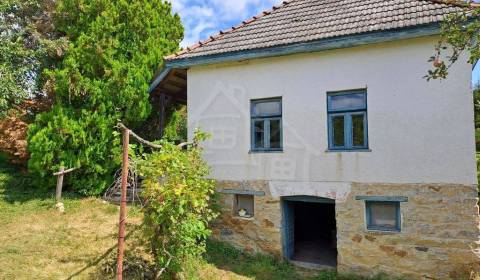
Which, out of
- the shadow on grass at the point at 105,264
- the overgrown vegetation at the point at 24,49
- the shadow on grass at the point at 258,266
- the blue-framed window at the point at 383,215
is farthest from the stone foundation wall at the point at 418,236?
the overgrown vegetation at the point at 24,49

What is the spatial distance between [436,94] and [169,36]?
9.48 metres

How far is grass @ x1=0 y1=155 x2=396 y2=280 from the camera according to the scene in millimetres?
6594

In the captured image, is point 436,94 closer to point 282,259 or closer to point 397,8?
point 397,8

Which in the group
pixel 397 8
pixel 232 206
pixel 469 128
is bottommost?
pixel 232 206

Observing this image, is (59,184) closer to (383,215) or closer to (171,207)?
(171,207)

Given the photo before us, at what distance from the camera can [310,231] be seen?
35.7 feet

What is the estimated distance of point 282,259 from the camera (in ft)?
26.3

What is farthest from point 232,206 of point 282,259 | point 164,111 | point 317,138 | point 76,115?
point 76,115

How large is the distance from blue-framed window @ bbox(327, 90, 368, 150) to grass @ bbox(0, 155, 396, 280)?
293 centimetres

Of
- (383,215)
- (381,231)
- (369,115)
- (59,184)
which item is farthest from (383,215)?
(59,184)

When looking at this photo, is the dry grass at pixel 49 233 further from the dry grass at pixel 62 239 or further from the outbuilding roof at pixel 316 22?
the outbuilding roof at pixel 316 22

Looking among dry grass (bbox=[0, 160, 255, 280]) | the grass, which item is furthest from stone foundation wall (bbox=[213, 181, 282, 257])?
dry grass (bbox=[0, 160, 255, 280])

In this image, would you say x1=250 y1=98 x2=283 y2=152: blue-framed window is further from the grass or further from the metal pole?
the metal pole

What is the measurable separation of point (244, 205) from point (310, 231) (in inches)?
134
